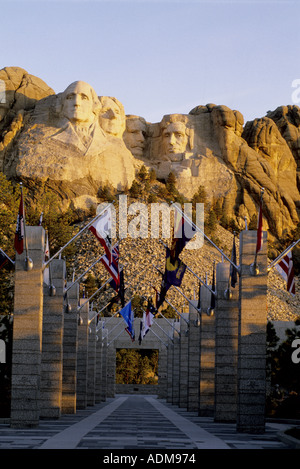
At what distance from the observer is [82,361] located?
137ft

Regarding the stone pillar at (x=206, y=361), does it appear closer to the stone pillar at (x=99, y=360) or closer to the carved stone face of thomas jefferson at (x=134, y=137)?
the stone pillar at (x=99, y=360)

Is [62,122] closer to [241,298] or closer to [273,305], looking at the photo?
[273,305]

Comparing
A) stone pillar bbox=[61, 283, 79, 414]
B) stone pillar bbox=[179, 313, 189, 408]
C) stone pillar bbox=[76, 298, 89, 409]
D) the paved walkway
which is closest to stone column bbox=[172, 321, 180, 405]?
stone pillar bbox=[179, 313, 189, 408]

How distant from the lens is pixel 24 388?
24609 millimetres

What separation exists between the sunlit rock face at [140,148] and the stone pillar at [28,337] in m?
88.0

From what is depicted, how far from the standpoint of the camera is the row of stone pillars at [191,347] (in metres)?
24.8

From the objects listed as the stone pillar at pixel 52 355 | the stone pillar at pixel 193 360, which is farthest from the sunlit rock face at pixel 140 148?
the stone pillar at pixel 52 355

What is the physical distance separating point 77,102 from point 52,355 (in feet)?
297

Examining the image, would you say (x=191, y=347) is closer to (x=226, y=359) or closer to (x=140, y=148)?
(x=226, y=359)

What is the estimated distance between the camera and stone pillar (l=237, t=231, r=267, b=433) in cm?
2470

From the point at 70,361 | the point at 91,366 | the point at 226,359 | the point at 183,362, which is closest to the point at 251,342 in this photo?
the point at 226,359

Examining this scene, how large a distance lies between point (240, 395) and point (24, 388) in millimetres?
6442
